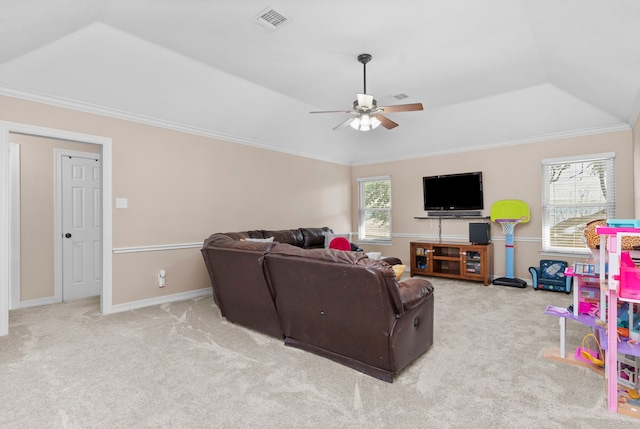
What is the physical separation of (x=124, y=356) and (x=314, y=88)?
382 cm

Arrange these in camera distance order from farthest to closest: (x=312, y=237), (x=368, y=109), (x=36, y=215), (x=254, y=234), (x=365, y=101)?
(x=312, y=237), (x=254, y=234), (x=36, y=215), (x=368, y=109), (x=365, y=101)

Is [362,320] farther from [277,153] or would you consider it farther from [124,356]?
[277,153]

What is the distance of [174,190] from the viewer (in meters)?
4.64

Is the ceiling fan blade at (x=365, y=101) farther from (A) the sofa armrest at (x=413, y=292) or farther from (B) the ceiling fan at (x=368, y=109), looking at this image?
(A) the sofa armrest at (x=413, y=292)

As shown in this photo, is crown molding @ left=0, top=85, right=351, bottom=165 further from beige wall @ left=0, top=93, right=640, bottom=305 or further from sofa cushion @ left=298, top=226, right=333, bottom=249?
sofa cushion @ left=298, top=226, right=333, bottom=249

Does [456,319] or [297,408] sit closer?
[297,408]

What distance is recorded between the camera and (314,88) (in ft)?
15.0

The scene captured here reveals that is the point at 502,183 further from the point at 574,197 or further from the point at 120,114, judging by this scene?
the point at 120,114

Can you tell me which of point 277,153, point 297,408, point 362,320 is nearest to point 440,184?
point 277,153

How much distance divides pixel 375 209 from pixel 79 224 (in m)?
5.51

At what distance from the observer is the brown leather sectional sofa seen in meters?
2.26

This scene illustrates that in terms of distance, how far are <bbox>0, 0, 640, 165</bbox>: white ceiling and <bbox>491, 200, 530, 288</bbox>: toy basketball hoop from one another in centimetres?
111

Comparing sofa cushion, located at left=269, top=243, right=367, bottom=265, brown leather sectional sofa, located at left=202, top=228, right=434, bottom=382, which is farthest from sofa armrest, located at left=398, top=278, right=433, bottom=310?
sofa cushion, located at left=269, top=243, right=367, bottom=265

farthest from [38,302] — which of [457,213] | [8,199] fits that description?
[457,213]
